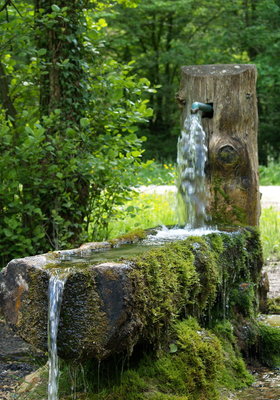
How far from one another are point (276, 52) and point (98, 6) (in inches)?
493

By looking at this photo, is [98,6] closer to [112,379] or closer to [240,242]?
[240,242]

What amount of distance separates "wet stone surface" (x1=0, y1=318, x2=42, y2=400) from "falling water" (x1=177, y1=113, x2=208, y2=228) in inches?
64.8

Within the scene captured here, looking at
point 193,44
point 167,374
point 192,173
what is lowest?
point 167,374

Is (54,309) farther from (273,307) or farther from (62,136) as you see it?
(62,136)

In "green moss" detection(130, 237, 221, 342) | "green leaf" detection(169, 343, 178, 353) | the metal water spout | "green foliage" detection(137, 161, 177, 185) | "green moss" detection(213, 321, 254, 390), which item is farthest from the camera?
"green foliage" detection(137, 161, 177, 185)

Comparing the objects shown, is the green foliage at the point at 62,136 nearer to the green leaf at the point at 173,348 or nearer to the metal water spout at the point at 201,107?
the metal water spout at the point at 201,107

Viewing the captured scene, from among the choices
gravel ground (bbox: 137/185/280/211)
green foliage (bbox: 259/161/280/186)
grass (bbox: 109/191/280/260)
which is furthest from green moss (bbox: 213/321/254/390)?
green foliage (bbox: 259/161/280/186)

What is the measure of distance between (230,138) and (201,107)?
0.36m

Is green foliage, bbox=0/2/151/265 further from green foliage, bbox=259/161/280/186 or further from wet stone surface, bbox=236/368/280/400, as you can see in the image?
green foliage, bbox=259/161/280/186

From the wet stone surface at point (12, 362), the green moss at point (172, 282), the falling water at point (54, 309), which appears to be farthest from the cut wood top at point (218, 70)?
the falling water at point (54, 309)

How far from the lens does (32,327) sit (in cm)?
304

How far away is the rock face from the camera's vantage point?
9.49ft

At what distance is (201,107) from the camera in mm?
4949

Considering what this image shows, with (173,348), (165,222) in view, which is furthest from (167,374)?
(165,222)
